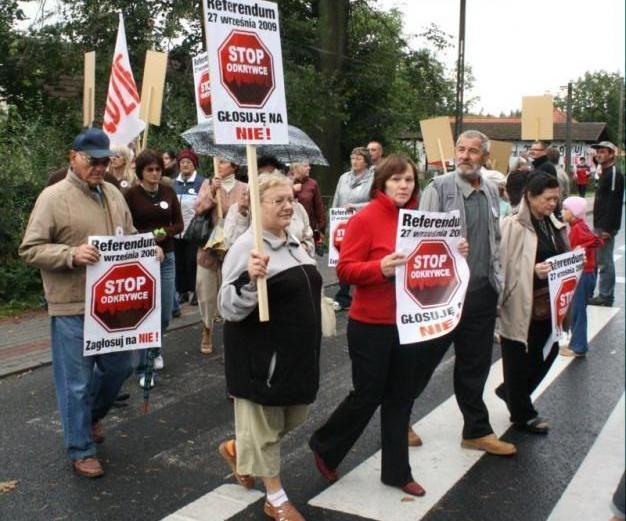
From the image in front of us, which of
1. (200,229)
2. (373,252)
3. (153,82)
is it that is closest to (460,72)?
(153,82)

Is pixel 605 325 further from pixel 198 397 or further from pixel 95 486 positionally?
pixel 95 486

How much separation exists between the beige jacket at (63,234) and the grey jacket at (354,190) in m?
4.88

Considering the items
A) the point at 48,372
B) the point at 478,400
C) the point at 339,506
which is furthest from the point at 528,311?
the point at 48,372

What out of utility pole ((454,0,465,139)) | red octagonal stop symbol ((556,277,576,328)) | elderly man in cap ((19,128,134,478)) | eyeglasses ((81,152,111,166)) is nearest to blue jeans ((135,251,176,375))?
elderly man in cap ((19,128,134,478))

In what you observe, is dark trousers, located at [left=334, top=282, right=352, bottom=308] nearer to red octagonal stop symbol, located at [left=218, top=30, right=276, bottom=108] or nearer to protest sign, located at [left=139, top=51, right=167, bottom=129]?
protest sign, located at [left=139, top=51, right=167, bottom=129]

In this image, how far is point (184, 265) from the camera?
9070 millimetres

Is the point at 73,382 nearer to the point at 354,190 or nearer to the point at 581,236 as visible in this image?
the point at 581,236

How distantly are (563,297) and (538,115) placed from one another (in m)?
4.87

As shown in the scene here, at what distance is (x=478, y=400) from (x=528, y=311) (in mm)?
670

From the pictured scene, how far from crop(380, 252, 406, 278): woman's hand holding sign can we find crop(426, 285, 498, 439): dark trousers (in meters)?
0.88

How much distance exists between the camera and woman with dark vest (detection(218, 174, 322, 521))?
3754 mm

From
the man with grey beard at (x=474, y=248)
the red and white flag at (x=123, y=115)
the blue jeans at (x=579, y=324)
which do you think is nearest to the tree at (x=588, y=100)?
the man with grey beard at (x=474, y=248)

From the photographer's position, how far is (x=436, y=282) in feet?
14.0

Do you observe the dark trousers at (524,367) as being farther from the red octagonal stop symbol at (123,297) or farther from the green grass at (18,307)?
the green grass at (18,307)
